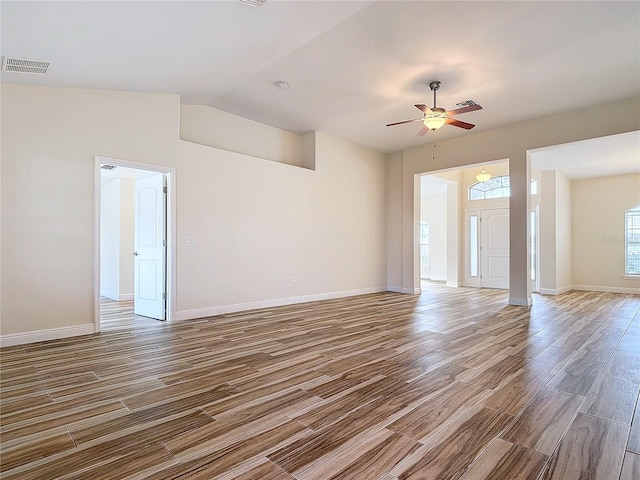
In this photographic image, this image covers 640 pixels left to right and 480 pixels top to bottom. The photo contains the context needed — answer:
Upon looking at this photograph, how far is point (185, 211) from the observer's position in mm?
5219

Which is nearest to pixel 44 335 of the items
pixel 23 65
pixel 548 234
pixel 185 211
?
pixel 185 211

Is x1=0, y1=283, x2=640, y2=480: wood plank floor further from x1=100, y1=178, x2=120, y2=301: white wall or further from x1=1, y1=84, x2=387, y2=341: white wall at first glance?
x1=100, y1=178, x2=120, y2=301: white wall

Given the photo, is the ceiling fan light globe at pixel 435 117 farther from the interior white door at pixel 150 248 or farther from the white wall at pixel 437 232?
the white wall at pixel 437 232

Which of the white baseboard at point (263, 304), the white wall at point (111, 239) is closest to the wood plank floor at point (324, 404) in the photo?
the white baseboard at point (263, 304)

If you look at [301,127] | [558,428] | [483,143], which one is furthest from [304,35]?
[483,143]

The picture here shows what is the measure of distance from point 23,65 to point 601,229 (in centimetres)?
1174

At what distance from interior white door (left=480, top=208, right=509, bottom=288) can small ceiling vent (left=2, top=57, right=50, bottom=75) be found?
31.9 feet

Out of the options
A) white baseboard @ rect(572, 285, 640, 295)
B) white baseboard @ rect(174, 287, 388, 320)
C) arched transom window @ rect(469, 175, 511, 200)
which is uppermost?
arched transom window @ rect(469, 175, 511, 200)

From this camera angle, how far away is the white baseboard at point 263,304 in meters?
5.21

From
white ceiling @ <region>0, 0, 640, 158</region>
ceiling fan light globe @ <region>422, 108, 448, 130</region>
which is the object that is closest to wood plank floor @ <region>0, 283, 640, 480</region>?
ceiling fan light globe @ <region>422, 108, 448, 130</region>

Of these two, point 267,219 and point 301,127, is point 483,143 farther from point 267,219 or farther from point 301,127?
point 267,219

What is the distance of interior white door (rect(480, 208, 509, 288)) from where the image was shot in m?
9.23

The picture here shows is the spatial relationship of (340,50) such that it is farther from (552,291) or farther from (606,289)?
(606,289)

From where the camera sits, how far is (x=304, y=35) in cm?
367
